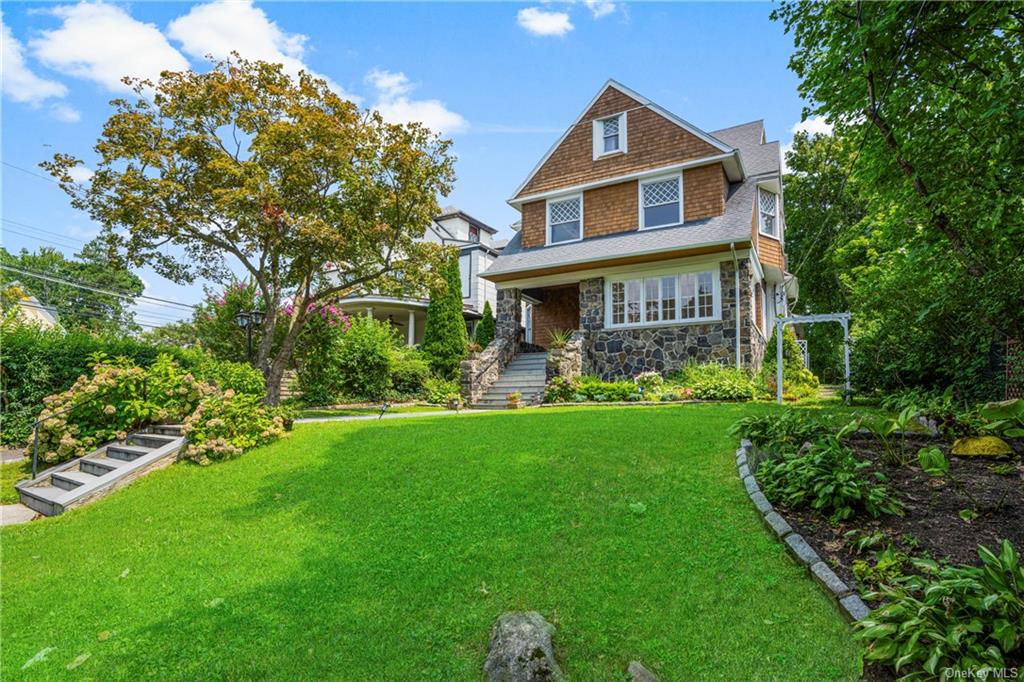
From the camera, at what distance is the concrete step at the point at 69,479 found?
7.55 meters

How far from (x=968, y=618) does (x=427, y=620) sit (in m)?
2.72

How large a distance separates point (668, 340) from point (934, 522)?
10480mm

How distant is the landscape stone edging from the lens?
2768 mm

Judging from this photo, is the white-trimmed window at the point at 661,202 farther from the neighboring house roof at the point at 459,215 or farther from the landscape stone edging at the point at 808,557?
the neighboring house roof at the point at 459,215

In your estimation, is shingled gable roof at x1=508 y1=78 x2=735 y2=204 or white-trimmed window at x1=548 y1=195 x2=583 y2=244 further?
white-trimmed window at x1=548 y1=195 x2=583 y2=244

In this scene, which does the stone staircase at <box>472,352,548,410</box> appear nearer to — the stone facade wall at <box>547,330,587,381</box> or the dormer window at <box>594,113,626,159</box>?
the stone facade wall at <box>547,330,587,381</box>

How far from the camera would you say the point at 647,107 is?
15375mm

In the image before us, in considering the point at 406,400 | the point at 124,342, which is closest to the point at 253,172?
the point at 124,342

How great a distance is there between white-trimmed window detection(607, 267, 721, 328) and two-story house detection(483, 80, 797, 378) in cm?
3

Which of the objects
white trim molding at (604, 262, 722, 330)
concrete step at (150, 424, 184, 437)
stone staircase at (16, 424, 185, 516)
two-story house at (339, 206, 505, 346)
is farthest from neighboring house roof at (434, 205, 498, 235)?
stone staircase at (16, 424, 185, 516)

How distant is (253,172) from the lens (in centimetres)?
1060

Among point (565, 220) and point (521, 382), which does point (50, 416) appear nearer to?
point (521, 382)

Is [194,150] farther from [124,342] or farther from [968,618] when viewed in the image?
[968,618]

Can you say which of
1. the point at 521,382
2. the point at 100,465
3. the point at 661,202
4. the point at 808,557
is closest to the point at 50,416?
the point at 100,465
